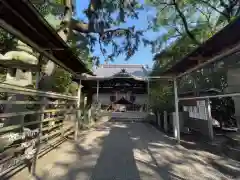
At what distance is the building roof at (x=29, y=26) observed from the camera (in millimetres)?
1874

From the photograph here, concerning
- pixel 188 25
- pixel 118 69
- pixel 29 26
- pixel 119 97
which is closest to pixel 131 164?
pixel 29 26

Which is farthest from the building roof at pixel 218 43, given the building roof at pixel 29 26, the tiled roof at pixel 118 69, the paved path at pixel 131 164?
the tiled roof at pixel 118 69

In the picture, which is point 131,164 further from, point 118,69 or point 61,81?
point 118,69

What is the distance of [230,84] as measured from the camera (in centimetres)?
509

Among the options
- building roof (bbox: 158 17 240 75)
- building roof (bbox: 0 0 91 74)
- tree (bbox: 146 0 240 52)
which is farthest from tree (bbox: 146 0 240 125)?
building roof (bbox: 0 0 91 74)

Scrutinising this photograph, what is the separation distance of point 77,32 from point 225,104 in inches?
309

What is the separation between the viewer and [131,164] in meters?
3.38

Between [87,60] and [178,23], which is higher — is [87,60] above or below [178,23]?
below

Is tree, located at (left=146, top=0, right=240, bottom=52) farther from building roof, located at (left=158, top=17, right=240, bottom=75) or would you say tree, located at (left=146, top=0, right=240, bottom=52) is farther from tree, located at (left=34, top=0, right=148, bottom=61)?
building roof, located at (left=158, top=17, right=240, bottom=75)

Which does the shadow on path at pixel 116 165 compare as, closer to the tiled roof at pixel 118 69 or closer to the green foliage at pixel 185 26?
the green foliage at pixel 185 26

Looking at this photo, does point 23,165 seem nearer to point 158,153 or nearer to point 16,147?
point 16,147

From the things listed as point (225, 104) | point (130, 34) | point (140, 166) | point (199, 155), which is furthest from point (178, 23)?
point (140, 166)

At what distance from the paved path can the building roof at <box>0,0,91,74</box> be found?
2346 mm

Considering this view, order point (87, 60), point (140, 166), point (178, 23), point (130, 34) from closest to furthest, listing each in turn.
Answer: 1. point (140, 166)
2. point (130, 34)
3. point (87, 60)
4. point (178, 23)
